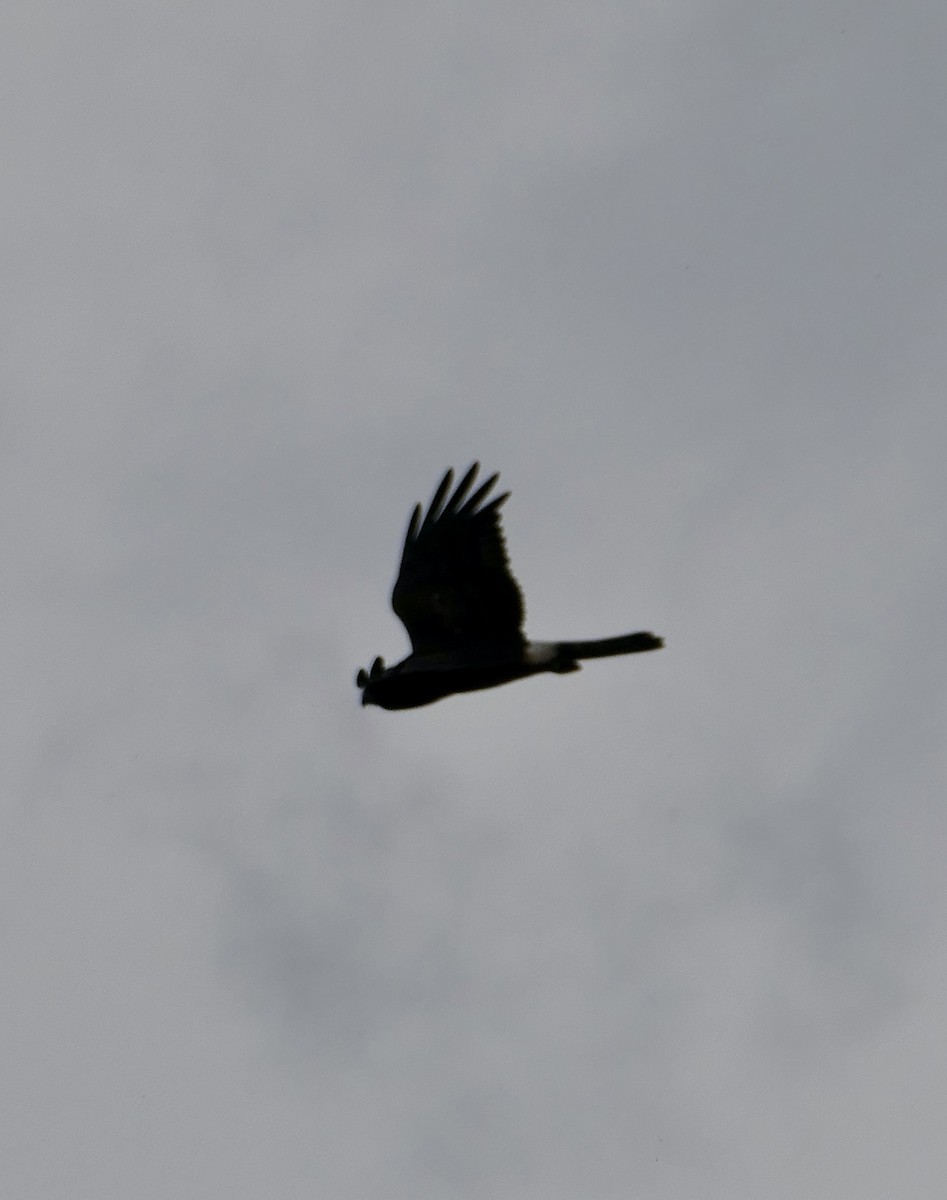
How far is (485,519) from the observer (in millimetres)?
17172

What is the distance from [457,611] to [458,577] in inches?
15.6

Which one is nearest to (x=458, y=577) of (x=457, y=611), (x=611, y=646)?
(x=457, y=611)

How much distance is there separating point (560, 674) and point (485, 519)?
188cm

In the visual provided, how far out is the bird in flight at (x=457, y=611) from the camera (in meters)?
17.1

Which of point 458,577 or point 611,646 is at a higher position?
point 458,577

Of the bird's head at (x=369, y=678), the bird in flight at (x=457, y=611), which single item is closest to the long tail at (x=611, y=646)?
the bird in flight at (x=457, y=611)

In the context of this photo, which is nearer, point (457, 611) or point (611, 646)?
point (611, 646)

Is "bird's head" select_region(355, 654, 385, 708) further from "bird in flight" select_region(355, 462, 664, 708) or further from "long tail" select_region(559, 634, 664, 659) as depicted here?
"long tail" select_region(559, 634, 664, 659)

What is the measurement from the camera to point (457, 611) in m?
17.5

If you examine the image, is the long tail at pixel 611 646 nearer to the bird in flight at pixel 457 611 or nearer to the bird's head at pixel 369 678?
the bird in flight at pixel 457 611

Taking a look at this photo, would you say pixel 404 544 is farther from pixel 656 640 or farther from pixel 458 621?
pixel 656 640

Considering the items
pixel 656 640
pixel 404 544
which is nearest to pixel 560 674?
pixel 656 640

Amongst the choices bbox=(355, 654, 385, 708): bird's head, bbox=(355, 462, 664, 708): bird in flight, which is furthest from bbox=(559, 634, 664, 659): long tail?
bbox=(355, 654, 385, 708): bird's head

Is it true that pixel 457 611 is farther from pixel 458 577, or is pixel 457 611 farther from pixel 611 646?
pixel 611 646
